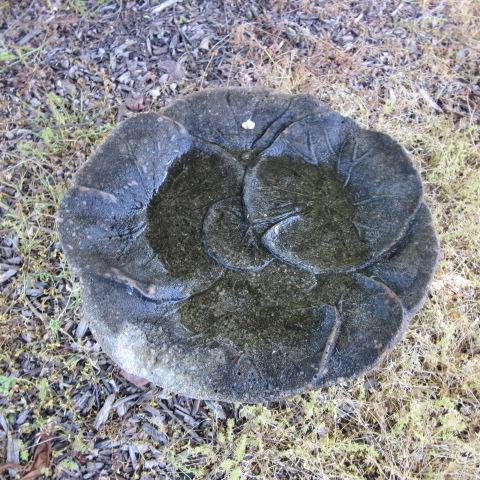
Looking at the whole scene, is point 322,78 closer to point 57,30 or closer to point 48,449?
point 57,30

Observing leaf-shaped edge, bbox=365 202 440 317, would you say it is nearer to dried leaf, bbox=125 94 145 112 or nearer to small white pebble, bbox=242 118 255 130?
small white pebble, bbox=242 118 255 130

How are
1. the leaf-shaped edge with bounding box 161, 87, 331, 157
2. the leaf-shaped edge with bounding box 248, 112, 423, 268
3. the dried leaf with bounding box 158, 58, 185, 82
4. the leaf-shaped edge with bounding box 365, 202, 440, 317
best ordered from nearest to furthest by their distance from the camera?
the leaf-shaped edge with bounding box 365, 202, 440, 317
the leaf-shaped edge with bounding box 248, 112, 423, 268
the leaf-shaped edge with bounding box 161, 87, 331, 157
the dried leaf with bounding box 158, 58, 185, 82

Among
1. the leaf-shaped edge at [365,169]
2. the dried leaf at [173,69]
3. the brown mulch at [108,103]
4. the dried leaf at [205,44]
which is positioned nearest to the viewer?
the leaf-shaped edge at [365,169]

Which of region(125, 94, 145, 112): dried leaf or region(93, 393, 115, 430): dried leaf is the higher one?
region(125, 94, 145, 112): dried leaf

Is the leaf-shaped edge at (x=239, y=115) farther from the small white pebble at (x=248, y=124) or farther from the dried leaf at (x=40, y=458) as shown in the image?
the dried leaf at (x=40, y=458)

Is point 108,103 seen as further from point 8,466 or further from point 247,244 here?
point 8,466

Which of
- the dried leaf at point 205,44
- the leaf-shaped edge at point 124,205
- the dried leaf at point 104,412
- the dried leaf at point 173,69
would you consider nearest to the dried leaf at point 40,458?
the dried leaf at point 104,412

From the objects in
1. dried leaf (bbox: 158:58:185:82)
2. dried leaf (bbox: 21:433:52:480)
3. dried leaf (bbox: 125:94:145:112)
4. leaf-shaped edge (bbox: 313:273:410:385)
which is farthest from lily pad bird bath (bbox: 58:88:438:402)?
dried leaf (bbox: 158:58:185:82)

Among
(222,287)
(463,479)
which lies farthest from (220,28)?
(463,479)

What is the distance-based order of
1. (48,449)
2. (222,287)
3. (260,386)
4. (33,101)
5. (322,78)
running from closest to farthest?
(260,386) < (222,287) < (48,449) < (33,101) < (322,78)
